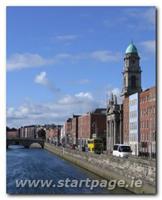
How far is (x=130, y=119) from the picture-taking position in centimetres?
5869

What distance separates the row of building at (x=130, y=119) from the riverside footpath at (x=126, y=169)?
4918 millimetres

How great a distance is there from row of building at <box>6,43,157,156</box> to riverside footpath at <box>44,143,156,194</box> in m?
4.92

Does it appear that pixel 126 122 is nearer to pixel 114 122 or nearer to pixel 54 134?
pixel 114 122

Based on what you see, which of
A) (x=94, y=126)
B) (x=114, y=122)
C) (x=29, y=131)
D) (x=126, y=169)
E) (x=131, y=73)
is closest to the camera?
(x=126, y=169)

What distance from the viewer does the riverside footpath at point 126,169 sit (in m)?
15.3

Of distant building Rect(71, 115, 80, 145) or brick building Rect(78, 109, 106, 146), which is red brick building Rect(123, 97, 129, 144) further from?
distant building Rect(71, 115, 80, 145)

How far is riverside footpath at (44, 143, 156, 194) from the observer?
15340 millimetres

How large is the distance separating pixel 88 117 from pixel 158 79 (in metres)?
76.1

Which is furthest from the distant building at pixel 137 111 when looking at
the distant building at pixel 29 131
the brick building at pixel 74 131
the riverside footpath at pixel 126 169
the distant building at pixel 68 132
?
the distant building at pixel 29 131

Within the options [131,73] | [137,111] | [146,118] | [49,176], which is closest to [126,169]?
[49,176]

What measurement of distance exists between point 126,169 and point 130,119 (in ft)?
120

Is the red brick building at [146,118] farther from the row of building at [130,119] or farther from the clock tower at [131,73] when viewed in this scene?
the clock tower at [131,73]
